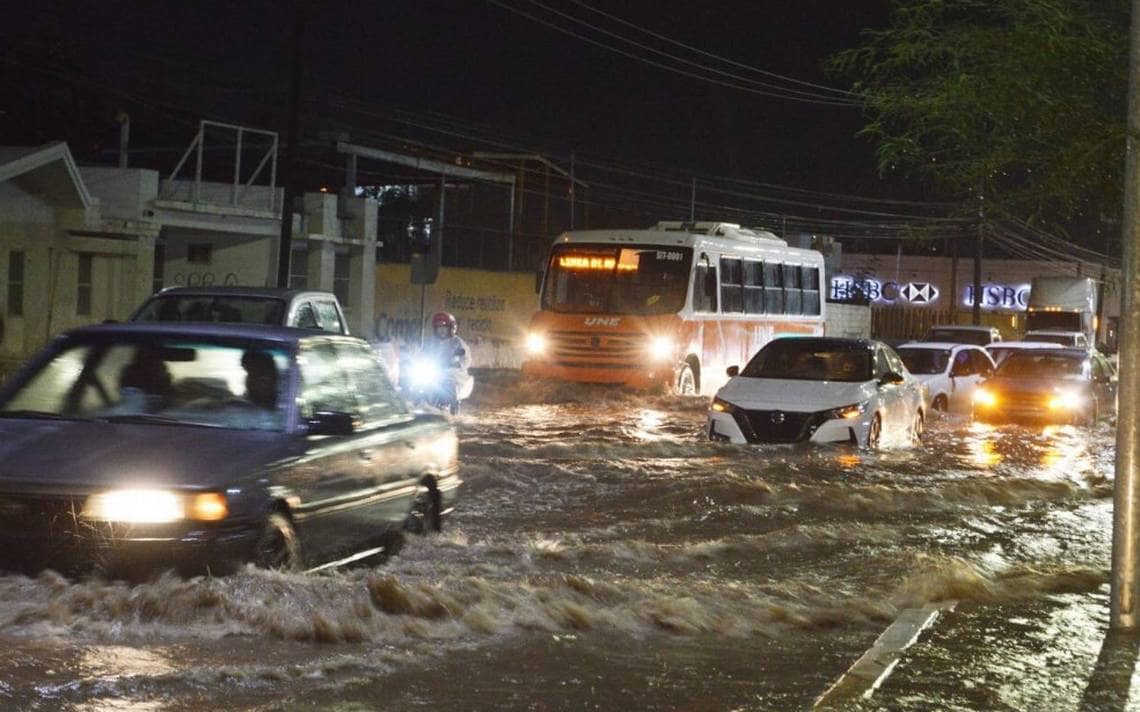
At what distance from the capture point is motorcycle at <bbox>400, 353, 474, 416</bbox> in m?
23.5

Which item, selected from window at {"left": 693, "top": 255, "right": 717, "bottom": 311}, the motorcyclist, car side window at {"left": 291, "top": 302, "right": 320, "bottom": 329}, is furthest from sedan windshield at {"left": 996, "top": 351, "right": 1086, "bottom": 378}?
car side window at {"left": 291, "top": 302, "right": 320, "bottom": 329}

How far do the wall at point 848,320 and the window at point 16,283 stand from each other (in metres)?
28.4

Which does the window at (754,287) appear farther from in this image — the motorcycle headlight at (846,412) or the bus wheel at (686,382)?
the motorcycle headlight at (846,412)

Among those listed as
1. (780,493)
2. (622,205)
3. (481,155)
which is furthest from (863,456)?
(622,205)

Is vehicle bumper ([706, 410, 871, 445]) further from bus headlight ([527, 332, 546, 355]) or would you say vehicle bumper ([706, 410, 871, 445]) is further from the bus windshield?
bus headlight ([527, 332, 546, 355])

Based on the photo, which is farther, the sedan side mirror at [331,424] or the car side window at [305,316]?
the car side window at [305,316]

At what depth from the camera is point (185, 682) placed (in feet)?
23.3

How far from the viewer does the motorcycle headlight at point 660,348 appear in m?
28.4

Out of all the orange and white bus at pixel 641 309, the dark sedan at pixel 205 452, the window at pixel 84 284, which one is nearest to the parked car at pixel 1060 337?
the orange and white bus at pixel 641 309

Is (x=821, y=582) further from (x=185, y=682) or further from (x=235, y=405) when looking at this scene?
(x=185, y=682)

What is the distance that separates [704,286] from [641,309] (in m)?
1.32

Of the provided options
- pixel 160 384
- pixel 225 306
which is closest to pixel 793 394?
pixel 225 306

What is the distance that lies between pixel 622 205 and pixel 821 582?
5189cm

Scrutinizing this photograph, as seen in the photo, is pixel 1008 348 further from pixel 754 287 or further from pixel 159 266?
pixel 159 266
